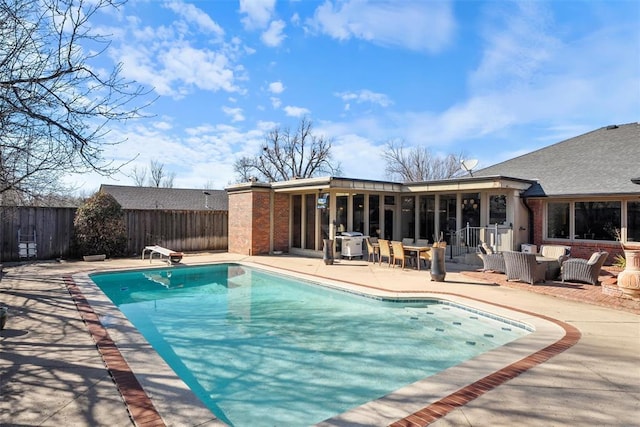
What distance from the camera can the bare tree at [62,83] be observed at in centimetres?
403

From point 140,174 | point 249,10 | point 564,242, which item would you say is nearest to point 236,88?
point 249,10

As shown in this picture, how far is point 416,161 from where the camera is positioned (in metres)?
39.2

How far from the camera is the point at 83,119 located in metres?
4.59

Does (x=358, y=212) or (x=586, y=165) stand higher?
(x=586, y=165)

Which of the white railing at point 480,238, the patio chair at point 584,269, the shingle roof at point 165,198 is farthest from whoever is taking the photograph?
the shingle roof at point 165,198

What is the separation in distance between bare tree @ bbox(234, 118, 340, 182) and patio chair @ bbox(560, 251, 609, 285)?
3351 cm

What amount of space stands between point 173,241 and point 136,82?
13620mm

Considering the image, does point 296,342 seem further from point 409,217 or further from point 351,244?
point 409,217

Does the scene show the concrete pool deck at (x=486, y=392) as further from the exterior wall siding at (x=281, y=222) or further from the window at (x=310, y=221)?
the exterior wall siding at (x=281, y=222)

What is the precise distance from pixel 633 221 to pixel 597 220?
976 millimetres

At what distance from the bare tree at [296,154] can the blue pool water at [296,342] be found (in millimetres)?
32651

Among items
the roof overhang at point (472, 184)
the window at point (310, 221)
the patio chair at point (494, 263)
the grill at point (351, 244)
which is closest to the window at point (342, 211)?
the grill at point (351, 244)

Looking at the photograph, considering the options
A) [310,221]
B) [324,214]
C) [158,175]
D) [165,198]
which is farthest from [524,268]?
[158,175]

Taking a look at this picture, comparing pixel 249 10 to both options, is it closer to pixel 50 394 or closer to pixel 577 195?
pixel 50 394
